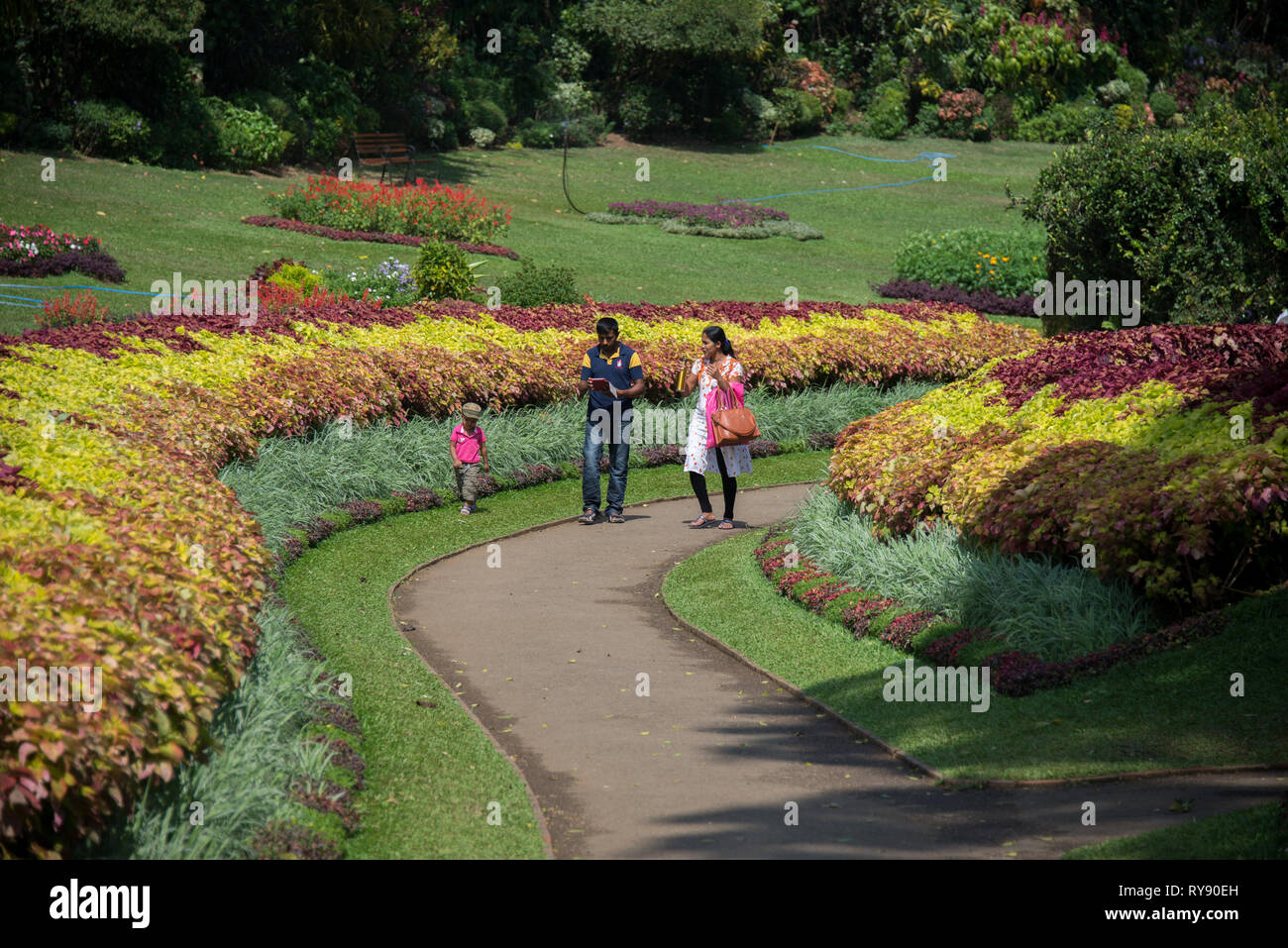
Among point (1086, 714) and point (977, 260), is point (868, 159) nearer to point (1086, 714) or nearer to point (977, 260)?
point (977, 260)


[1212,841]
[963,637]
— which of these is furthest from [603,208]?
[1212,841]

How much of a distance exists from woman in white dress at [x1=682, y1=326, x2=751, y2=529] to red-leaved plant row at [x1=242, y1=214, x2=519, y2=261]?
13.0 meters

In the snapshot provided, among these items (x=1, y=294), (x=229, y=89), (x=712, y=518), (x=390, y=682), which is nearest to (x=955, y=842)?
(x=390, y=682)

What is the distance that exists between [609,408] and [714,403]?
1.09 metres

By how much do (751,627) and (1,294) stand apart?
1345 centimetres

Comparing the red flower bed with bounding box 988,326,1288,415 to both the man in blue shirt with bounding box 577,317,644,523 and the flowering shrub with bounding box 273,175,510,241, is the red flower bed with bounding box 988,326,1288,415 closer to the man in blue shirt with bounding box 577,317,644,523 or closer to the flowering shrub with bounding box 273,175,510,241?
the man in blue shirt with bounding box 577,317,644,523

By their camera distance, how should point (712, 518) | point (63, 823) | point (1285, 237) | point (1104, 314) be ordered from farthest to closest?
point (1104, 314), point (1285, 237), point (712, 518), point (63, 823)

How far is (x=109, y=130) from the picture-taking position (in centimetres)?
2817

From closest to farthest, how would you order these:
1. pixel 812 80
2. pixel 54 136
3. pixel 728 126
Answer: pixel 54 136, pixel 728 126, pixel 812 80

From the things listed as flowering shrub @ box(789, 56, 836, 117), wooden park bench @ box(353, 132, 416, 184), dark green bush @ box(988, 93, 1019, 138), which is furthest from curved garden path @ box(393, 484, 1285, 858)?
dark green bush @ box(988, 93, 1019, 138)

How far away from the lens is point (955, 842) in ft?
18.6

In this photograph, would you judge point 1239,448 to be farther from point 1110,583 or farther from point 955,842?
point 955,842

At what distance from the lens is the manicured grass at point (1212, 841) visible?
5207mm
